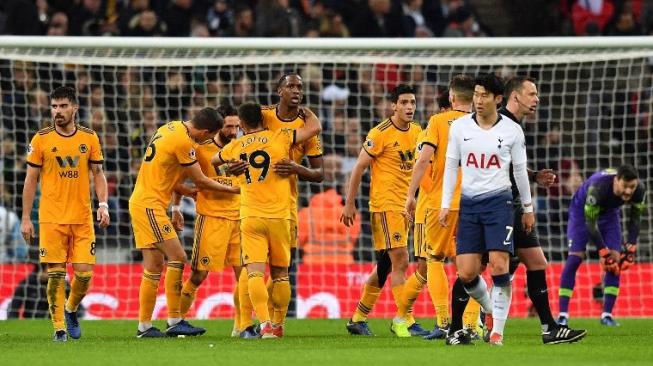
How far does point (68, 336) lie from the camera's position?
12867 mm

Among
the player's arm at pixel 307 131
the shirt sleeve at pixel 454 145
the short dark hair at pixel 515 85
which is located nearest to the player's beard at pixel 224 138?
the player's arm at pixel 307 131

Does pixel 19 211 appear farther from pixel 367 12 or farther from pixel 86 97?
pixel 367 12

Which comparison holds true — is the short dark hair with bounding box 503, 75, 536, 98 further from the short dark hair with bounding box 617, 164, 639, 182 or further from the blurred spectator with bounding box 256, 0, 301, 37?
the blurred spectator with bounding box 256, 0, 301, 37

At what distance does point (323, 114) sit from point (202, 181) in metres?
6.97

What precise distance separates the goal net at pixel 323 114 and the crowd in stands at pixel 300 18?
1.37 meters

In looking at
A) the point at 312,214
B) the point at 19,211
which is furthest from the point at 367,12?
the point at 19,211

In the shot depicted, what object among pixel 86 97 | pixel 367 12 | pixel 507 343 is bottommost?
pixel 507 343

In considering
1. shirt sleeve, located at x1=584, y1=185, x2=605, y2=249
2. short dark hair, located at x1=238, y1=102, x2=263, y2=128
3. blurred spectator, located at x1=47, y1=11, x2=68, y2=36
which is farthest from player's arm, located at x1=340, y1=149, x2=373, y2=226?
blurred spectator, located at x1=47, y1=11, x2=68, y2=36

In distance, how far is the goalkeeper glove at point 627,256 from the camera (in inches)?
598

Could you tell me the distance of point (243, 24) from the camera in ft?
69.5

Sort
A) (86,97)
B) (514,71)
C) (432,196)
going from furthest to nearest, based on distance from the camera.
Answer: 1. (514,71)
2. (86,97)
3. (432,196)

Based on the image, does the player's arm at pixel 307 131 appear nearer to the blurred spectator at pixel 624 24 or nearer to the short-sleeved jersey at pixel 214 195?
the short-sleeved jersey at pixel 214 195

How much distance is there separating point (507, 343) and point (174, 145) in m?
3.54

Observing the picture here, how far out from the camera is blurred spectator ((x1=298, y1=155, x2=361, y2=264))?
17.8 metres
